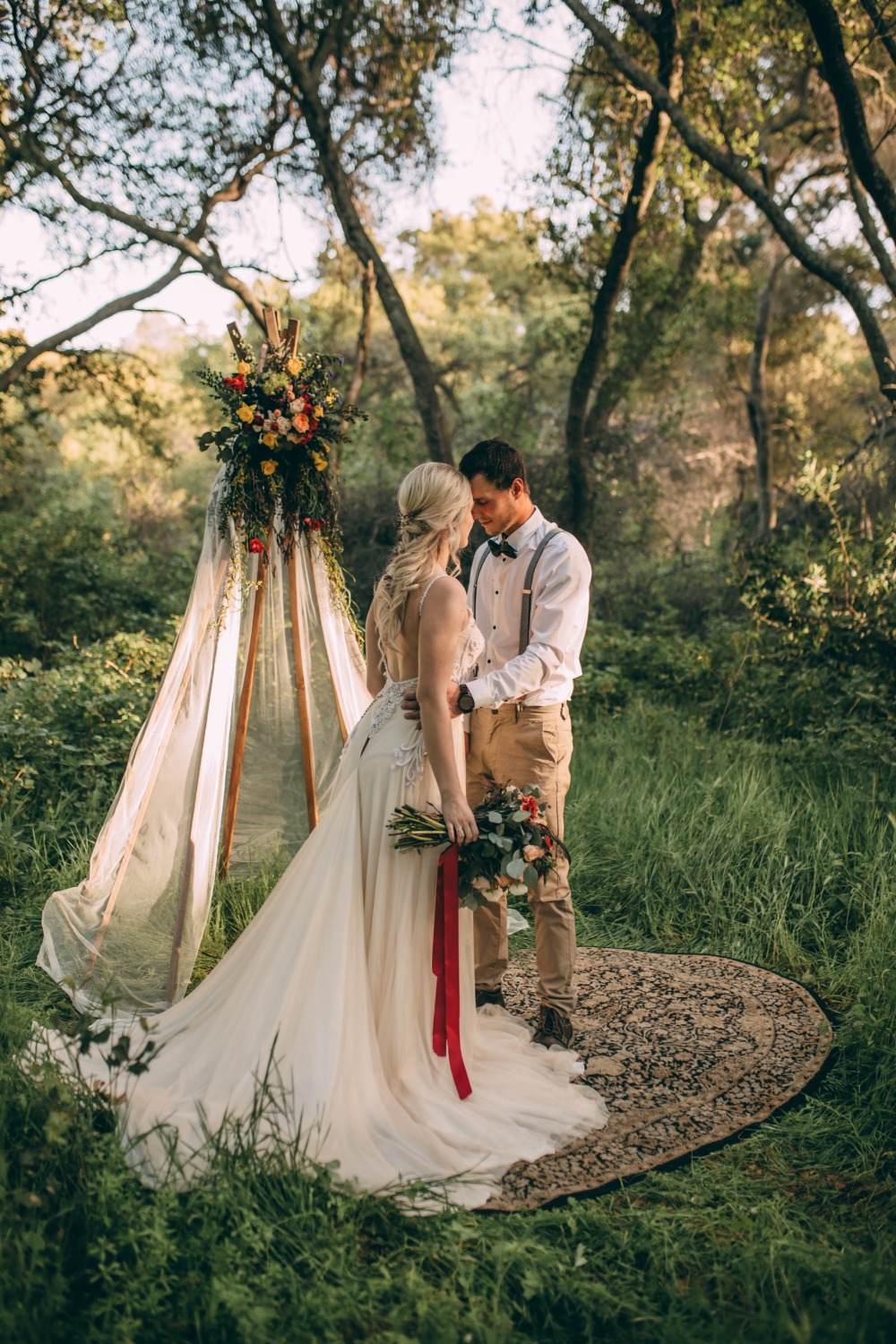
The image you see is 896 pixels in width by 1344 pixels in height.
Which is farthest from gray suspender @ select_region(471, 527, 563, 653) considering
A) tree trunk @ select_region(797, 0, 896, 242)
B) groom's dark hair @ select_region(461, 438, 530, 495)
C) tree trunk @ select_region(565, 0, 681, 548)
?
tree trunk @ select_region(565, 0, 681, 548)

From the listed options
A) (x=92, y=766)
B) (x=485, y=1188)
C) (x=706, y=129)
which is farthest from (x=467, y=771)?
(x=706, y=129)

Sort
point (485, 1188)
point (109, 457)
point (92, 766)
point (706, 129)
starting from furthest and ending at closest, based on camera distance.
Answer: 1. point (109, 457)
2. point (706, 129)
3. point (92, 766)
4. point (485, 1188)

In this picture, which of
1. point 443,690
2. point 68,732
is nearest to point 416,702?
point 443,690

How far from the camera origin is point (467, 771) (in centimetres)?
364

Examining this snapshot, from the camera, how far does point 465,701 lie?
3082mm

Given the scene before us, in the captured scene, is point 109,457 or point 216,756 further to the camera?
point 109,457

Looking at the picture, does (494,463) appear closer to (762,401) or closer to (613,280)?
(613,280)

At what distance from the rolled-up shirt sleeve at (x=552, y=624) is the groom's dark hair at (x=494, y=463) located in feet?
1.05

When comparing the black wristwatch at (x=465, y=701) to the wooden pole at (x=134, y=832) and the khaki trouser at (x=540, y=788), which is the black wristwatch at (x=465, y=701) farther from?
the wooden pole at (x=134, y=832)

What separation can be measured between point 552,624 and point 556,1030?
1453 millimetres

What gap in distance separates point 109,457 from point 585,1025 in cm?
2454

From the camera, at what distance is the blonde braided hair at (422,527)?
2879mm

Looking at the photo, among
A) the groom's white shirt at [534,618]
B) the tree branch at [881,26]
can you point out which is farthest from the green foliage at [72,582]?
the tree branch at [881,26]

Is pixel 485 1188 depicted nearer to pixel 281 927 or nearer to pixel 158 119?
pixel 281 927
